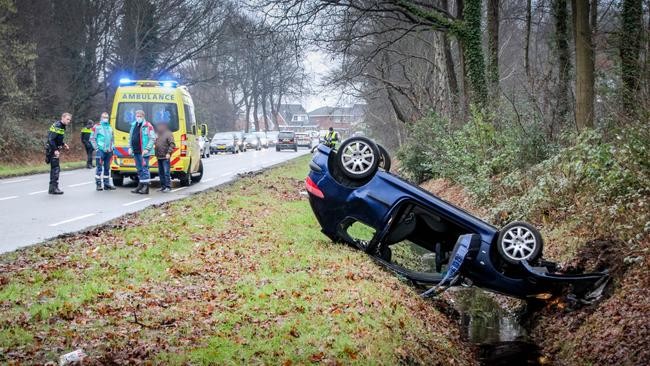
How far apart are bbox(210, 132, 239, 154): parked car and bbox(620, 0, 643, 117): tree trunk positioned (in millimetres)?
38128

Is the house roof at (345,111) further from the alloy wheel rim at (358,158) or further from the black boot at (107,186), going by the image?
the alloy wheel rim at (358,158)

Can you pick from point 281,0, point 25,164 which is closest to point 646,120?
point 281,0

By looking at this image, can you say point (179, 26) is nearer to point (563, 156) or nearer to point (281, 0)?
point (281, 0)

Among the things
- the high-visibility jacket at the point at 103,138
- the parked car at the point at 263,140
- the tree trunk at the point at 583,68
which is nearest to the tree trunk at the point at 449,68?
the tree trunk at the point at 583,68

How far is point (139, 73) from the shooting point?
141 ft

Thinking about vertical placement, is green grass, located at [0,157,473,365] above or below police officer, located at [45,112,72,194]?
below

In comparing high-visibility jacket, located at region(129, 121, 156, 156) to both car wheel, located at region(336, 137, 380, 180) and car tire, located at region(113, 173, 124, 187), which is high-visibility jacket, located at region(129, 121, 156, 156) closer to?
car tire, located at region(113, 173, 124, 187)

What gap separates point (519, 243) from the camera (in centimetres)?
830

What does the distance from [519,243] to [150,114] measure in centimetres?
1383

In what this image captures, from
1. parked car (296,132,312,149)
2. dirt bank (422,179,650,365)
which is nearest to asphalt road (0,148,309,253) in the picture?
dirt bank (422,179,650,365)

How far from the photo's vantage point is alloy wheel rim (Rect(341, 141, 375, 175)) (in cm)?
916

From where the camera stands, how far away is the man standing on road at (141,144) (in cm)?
1761

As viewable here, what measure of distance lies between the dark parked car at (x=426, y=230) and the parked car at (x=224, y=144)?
42023mm

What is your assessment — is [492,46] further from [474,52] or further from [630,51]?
[630,51]
